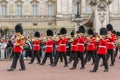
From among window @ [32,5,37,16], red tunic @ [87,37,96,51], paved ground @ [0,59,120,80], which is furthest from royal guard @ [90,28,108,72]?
window @ [32,5,37,16]

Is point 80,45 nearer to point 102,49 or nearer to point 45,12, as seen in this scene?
point 102,49

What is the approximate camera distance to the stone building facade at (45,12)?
222ft

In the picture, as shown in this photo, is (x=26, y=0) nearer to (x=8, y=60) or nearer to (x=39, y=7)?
(x=39, y=7)

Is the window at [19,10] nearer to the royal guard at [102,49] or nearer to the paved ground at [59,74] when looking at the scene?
the paved ground at [59,74]

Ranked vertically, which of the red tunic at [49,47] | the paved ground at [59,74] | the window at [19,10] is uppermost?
the window at [19,10]

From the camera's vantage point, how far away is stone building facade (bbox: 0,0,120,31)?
222 feet

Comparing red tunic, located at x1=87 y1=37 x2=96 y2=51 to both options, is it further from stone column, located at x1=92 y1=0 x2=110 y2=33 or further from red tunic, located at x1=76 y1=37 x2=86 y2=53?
stone column, located at x1=92 y1=0 x2=110 y2=33

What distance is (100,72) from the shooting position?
790 inches

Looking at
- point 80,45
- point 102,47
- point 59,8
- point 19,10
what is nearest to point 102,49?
point 102,47

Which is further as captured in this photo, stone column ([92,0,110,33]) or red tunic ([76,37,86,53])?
stone column ([92,0,110,33])

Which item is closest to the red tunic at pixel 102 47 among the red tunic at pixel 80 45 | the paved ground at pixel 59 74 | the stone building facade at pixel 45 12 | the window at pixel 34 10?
the paved ground at pixel 59 74

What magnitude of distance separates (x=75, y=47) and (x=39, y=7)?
49.0m

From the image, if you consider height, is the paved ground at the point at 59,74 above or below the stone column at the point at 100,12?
below

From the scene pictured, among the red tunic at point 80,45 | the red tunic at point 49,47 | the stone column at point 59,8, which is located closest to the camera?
the red tunic at point 80,45
